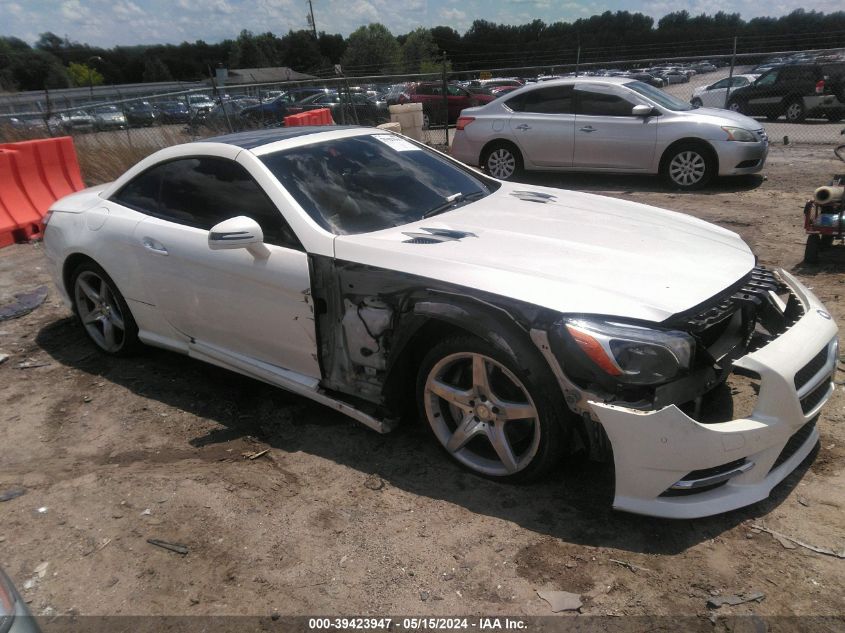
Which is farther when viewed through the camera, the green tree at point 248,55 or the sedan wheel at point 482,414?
the green tree at point 248,55

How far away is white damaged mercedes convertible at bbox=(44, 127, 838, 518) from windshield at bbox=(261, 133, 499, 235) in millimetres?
14

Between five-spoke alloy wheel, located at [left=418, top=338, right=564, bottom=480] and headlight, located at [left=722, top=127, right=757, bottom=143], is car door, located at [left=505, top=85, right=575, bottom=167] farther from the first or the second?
five-spoke alloy wheel, located at [left=418, top=338, right=564, bottom=480]

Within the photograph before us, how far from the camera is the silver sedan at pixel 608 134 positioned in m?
9.02

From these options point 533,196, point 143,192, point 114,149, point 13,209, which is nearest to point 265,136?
point 143,192

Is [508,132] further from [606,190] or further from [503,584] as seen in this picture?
[503,584]

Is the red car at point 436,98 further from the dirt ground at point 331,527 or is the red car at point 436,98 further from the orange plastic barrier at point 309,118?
the dirt ground at point 331,527

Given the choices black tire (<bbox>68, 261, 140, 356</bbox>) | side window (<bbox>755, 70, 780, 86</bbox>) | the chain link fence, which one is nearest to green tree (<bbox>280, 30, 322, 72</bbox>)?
the chain link fence

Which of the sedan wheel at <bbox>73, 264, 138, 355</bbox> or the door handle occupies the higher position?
the door handle

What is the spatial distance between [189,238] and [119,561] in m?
1.82

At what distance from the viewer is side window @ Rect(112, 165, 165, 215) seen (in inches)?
163

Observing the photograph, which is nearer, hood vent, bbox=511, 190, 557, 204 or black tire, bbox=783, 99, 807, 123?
hood vent, bbox=511, 190, 557, 204

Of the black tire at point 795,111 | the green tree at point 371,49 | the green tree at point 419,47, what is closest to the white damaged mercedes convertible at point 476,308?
the black tire at point 795,111

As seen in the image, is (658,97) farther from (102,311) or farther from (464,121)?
(102,311)

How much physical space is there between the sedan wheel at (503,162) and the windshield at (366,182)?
6.57 metres
